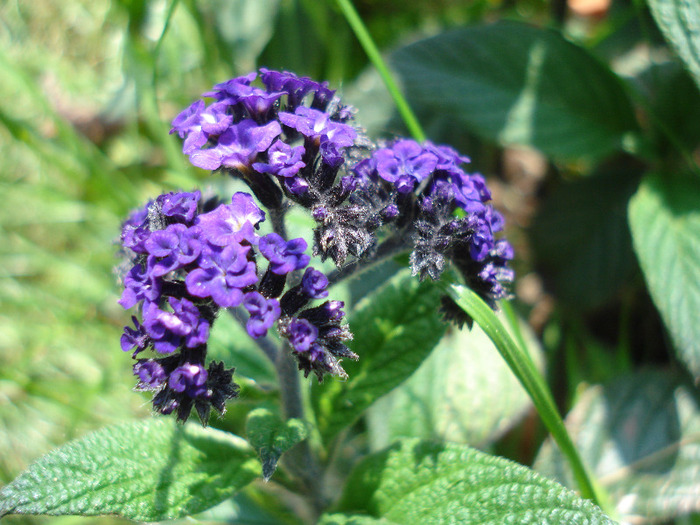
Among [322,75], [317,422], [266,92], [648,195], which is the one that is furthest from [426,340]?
[322,75]

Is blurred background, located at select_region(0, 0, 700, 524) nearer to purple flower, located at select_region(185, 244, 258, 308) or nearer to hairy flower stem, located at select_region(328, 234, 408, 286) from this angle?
hairy flower stem, located at select_region(328, 234, 408, 286)

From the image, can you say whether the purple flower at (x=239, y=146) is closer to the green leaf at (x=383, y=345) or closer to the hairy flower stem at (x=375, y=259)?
the hairy flower stem at (x=375, y=259)

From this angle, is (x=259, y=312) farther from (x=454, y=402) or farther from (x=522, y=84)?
(x=522, y=84)

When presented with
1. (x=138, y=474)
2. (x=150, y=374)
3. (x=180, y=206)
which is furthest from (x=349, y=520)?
(x=180, y=206)

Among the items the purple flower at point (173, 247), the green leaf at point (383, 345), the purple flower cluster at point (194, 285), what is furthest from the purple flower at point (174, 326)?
the green leaf at point (383, 345)

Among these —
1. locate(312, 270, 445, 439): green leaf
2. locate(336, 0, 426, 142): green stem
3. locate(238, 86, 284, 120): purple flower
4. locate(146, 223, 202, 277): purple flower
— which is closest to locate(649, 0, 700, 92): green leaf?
locate(336, 0, 426, 142): green stem

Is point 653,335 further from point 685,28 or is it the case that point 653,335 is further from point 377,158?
point 377,158
